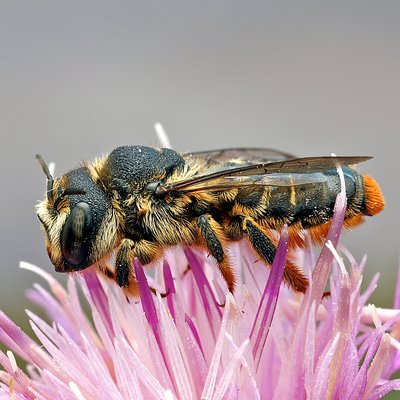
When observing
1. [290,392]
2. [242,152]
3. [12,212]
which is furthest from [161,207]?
[12,212]

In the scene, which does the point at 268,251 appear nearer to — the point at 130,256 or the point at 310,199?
the point at 310,199

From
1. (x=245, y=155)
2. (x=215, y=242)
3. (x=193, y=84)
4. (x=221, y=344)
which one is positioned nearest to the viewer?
(x=221, y=344)

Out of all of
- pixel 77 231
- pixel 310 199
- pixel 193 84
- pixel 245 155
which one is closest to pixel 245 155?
pixel 245 155

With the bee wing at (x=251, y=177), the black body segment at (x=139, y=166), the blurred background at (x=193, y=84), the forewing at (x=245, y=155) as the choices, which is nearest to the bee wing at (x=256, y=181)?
the bee wing at (x=251, y=177)

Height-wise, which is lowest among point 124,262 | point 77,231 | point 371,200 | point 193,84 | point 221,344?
point 193,84

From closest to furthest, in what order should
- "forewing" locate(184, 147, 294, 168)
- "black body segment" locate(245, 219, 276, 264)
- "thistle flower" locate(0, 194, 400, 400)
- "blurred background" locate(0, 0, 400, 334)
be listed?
"thistle flower" locate(0, 194, 400, 400)
"black body segment" locate(245, 219, 276, 264)
"forewing" locate(184, 147, 294, 168)
"blurred background" locate(0, 0, 400, 334)

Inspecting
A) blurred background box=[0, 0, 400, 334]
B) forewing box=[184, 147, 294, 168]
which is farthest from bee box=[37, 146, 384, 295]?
blurred background box=[0, 0, 400, 334]

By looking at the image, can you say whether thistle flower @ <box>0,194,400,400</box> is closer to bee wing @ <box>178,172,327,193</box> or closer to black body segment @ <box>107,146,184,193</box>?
bee wing @ <box>178,172,327,193</box>
